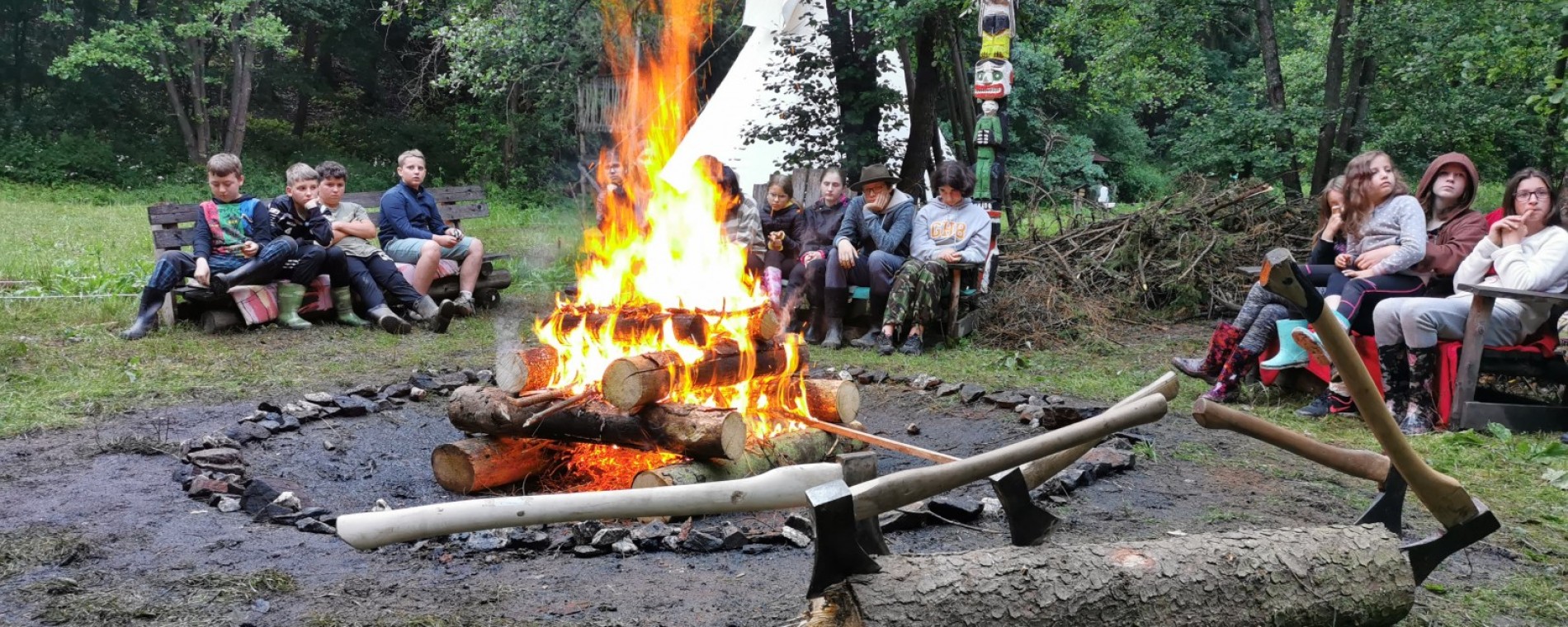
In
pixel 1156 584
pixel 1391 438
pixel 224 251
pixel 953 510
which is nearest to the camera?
pixel 1156 584

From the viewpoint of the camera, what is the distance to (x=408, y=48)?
26.1 metres

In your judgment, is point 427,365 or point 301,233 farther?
point 301,233

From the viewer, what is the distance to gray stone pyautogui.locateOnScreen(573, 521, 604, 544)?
3.78 m

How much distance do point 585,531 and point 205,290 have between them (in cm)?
553

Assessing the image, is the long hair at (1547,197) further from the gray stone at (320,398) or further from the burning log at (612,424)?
the gray stone at (320,398)

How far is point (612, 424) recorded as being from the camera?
4.73m

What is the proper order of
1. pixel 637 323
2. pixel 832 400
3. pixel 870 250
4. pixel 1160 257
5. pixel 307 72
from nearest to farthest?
1. pixel 637 323
2. pixel 832 400
3. pixel 870 250
4. pixel 1160 257
5. pixel 307 72

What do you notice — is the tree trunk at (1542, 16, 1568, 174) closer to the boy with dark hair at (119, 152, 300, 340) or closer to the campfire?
the campfire

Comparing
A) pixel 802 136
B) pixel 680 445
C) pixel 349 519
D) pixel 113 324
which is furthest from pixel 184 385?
pixel 802 136

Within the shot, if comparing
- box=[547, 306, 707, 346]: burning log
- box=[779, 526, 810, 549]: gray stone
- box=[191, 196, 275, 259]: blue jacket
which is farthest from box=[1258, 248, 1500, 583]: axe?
box=[191, 196, 275, 259]: blue jacket

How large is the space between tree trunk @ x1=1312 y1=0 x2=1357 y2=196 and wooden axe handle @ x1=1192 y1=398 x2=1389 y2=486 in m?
10.2

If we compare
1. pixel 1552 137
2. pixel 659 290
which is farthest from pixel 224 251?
pixel 1552 137

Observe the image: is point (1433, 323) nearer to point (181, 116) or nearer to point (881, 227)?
point (881, 227)

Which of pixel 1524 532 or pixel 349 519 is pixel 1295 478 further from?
pixel 349 519
